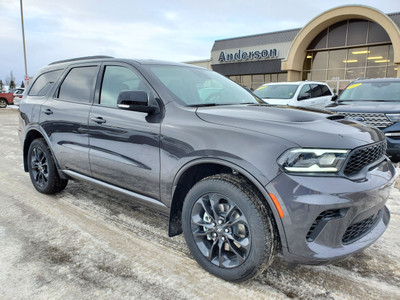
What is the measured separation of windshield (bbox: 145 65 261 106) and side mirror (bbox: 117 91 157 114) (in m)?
0.27

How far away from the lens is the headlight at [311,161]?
6.59 feet

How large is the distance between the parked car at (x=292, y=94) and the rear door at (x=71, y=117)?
261 inches

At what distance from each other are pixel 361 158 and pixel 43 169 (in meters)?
3.81

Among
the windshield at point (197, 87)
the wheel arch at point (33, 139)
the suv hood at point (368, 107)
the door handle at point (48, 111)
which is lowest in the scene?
the wheel arch at point (33, 139)

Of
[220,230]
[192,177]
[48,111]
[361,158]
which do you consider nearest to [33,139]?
[48,111]

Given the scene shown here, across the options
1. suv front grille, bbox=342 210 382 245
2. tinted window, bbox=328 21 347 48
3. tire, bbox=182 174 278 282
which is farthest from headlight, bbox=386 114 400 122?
tinted window, bbox=328 21 347 48

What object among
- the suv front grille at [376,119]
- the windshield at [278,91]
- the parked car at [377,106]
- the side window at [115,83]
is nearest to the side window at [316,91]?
the windshield at [278,91]

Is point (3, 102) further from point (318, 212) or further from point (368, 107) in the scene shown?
point (318, 212)

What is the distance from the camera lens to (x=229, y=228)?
2.31m

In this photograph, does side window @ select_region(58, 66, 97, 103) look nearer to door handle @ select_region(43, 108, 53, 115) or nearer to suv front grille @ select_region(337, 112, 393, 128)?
door handle @ select_region(43, 108, 53, 115)

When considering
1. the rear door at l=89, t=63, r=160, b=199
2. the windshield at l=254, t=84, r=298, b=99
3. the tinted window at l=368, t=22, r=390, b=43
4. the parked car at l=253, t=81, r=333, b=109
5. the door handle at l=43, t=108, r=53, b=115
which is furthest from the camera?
the tinted window at l=368, t=22, r=390, b=43

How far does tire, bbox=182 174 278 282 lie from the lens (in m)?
2.13

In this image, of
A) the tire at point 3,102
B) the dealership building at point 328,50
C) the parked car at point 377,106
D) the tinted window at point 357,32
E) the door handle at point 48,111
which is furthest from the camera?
the tire at point 3,102

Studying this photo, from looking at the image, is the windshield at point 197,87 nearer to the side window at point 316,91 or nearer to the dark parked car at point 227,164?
the dark parked car at point 227,164
